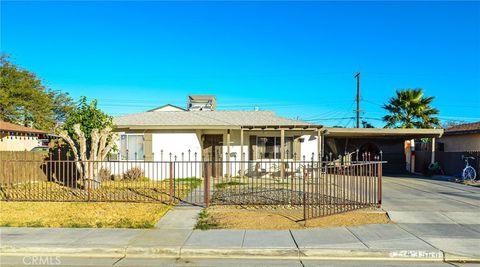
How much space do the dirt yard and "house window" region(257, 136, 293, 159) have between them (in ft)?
34.1

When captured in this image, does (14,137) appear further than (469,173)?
Yes

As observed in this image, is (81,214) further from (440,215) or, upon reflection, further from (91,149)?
(440,215)

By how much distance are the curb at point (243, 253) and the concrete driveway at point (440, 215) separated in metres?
0.76

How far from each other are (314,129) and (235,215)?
1089 centimetres

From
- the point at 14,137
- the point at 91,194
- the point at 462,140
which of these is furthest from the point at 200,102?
the point at 462,140

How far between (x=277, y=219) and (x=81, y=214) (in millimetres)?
5134

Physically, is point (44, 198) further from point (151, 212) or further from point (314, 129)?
point (314, 129)

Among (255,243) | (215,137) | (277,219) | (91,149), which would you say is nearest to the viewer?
(255,243)

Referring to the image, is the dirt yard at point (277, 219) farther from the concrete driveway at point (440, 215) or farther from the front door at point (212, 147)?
the front door at point (212, 147)

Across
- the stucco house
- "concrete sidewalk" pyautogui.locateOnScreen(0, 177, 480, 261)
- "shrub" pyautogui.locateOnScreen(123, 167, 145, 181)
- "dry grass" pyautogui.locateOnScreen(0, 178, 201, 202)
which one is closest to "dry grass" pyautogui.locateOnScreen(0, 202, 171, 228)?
"concrete sidewalk" pyautogui.locateOnScreen(0, 177, 480, 261)

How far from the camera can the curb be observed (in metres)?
7.11

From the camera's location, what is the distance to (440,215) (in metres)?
10.4

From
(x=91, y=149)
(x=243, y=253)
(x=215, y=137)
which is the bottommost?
(x=243, y=253)

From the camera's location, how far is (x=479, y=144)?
73.8 feet
